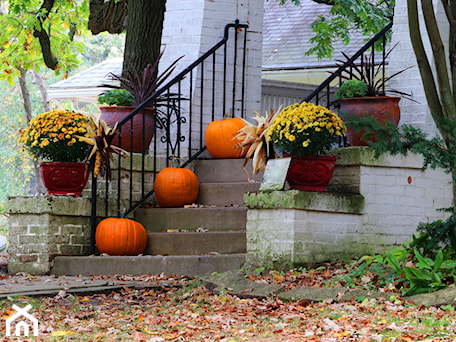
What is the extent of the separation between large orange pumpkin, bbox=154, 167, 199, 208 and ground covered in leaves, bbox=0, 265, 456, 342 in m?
1.94

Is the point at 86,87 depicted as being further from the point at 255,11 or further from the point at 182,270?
the point at 182,270

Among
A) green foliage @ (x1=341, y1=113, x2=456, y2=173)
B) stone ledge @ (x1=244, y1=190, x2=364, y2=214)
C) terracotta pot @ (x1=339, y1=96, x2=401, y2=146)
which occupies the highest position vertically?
terracotta pot @ (x1=339, y1=96, x2=401, y2=146)

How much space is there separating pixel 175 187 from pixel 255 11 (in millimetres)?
2686

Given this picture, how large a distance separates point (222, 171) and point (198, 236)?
122cm

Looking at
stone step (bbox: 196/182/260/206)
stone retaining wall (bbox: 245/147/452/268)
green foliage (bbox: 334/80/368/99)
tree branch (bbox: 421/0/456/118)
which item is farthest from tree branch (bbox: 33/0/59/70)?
tree branch (bbox: 421/0/456/118)

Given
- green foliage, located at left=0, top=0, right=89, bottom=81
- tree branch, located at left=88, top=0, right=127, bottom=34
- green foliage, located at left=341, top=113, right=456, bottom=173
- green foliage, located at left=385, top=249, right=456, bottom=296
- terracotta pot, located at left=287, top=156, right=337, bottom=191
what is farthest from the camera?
green foliage, located at left=0, top=0, right=89, bottom=81

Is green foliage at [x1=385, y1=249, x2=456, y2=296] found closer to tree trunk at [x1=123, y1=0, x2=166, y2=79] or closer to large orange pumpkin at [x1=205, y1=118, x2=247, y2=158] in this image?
large orange pumpkin at [x1=205, y1=118, x2=247, y2=158]

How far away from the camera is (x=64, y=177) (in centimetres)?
793

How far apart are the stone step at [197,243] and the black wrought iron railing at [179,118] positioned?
21.0 inches

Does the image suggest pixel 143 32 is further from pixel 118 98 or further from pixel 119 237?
pixel 119 237

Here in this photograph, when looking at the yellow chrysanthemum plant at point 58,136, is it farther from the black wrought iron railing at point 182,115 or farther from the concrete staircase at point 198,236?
the concrete staircase at point 198,236

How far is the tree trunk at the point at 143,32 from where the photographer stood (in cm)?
1045

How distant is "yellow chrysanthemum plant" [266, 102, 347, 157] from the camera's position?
22.8 feet

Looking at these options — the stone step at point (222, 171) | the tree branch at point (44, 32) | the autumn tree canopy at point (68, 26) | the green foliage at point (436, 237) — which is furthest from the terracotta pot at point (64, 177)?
the tree branch at point (44, 32)
